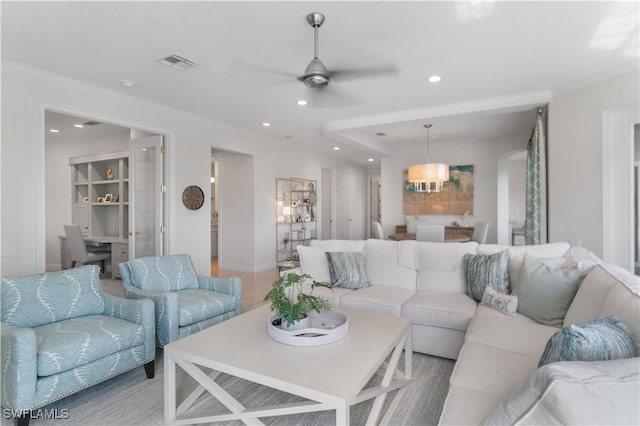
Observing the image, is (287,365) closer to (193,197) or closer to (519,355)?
(519,355)

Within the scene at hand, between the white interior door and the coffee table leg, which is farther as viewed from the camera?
the white interior door

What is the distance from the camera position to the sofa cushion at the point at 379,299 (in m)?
2.93

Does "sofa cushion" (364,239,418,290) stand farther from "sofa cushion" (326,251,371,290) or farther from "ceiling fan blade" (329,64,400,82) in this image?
"ceiling fan blade" (329,64,400,82)

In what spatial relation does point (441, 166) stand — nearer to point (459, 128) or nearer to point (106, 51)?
point (459, 128)

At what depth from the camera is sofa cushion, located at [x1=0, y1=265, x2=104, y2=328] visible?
7.34 feet

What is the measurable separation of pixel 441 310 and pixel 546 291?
2.45 ft

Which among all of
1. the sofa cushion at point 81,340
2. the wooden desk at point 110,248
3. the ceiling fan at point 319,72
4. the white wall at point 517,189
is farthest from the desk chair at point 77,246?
the white wall at point 517,189

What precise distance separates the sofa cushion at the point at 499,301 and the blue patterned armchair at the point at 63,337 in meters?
2.60

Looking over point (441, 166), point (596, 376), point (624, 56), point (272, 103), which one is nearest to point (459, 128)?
point (441, 166)

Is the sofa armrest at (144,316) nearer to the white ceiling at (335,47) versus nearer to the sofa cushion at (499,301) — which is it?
the white ceiling at (335,47)

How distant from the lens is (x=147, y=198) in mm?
4684

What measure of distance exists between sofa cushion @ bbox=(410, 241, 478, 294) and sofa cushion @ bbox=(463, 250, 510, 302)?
136mm

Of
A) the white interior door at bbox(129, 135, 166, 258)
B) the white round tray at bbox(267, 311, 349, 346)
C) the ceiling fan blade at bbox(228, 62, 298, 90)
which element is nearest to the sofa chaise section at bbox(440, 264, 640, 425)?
the white round tray at bbox(267, 311, 349, 346)

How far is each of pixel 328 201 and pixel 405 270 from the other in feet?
18.9
